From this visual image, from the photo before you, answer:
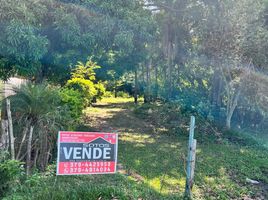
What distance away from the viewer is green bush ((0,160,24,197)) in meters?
3.32

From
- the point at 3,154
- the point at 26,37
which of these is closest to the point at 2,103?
the point at 26,37

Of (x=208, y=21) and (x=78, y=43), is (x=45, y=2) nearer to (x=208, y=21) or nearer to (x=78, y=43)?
(x=78, y=43)

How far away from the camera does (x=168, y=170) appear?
17.3ft

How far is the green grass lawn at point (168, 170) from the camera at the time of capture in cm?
372

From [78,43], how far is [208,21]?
4.61 m

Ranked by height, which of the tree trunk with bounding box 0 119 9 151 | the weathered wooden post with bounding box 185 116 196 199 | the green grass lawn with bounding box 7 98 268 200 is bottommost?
the green grass lawn with bounding box 7 98 268 200

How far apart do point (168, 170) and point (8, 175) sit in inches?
115

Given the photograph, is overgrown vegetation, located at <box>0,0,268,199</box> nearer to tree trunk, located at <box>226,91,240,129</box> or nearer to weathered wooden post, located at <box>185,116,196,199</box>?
tree trunk, located at <box>226,91,240,129</box>

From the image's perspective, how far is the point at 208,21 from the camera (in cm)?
887

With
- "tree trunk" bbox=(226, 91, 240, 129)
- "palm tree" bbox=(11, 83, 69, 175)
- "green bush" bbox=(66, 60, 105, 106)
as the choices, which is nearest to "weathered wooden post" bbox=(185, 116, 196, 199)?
"palm tree" bbox=(11, 83, 69, 175)

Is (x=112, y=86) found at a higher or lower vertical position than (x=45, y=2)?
lower

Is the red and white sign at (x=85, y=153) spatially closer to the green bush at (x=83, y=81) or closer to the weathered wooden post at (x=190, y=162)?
the weathered wooden post at (x=190, y=162)

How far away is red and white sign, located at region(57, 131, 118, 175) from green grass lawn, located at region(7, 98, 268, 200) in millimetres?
381

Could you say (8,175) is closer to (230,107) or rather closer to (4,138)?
(4,138)
